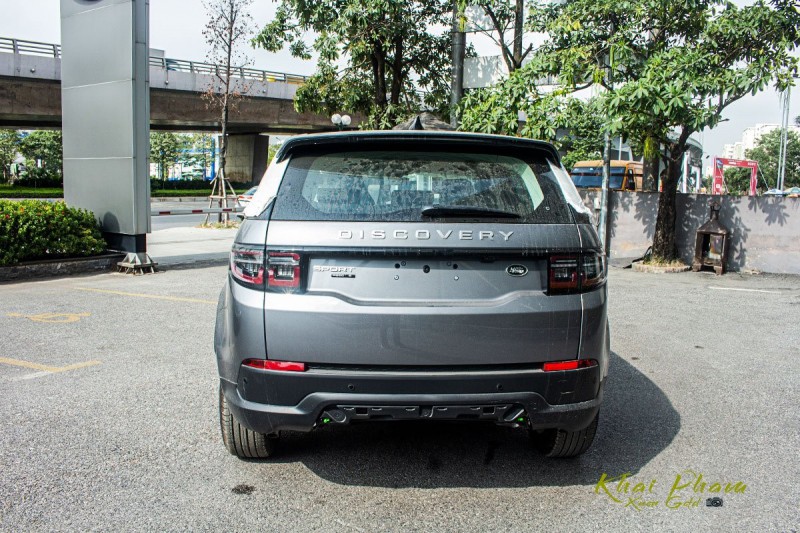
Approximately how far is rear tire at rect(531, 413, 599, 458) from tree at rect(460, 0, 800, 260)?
29.3 feet

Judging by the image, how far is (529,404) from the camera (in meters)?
3.27

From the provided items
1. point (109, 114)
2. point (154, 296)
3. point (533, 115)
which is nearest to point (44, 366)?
point (154, 296)

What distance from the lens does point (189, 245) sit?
16969mm

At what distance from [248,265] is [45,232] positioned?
30.2 feet

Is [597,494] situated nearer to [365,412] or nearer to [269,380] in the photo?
[365,412]

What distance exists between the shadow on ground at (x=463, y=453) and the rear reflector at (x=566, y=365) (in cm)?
73

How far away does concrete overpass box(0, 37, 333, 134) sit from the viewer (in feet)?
111

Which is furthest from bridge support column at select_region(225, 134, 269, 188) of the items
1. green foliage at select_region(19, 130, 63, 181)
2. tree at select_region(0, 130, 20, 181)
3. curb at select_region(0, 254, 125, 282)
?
curb at select_region(0, 254, 125, 282)

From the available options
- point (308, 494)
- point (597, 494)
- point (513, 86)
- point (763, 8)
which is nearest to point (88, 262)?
point (513, 86)

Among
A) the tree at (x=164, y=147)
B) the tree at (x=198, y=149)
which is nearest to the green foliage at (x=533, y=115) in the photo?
the tree at (x=164, y=147)

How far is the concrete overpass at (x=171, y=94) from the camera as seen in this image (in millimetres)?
33719

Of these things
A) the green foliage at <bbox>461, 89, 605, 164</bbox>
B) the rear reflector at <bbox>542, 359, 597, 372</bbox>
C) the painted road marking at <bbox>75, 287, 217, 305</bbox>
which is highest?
the green foliage at <bbox>461, 89, 605, 164</bbox>

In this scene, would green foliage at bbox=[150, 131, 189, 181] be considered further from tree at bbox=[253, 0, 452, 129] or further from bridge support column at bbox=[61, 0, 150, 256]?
bridge support column at bbox=[61, 0, 150, 256]

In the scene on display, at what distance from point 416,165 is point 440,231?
1.49ft
